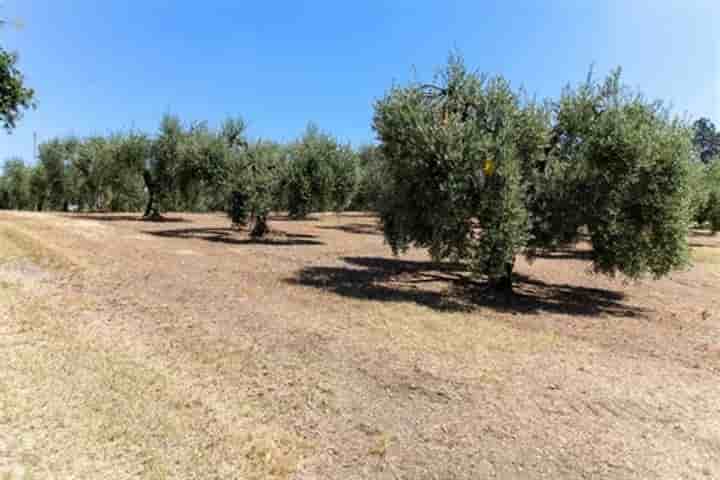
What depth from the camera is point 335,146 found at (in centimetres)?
2512

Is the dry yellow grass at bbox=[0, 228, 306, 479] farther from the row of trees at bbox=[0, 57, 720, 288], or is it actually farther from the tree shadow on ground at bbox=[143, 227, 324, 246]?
the tree shadow on ground at bbox=[143, 227, 324, 246]

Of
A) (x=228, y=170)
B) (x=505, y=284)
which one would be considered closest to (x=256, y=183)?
(x=228, y=170)

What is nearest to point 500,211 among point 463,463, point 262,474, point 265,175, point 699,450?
point 699,450

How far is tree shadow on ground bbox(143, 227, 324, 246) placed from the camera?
21500 mm

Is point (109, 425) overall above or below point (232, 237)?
below

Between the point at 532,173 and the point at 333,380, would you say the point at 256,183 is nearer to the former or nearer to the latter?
the point at 532,173

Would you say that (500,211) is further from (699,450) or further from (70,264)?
(70,264)

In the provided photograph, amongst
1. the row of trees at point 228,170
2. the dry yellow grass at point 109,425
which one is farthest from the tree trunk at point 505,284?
the dry yellow grass at point 109,425

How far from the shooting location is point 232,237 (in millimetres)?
23078

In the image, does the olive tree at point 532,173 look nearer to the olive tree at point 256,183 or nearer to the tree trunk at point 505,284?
the tree trunk at point 505,284

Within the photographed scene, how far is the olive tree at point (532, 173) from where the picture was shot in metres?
11.1

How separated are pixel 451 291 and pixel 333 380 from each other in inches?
293

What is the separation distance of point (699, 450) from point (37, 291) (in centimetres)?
1213

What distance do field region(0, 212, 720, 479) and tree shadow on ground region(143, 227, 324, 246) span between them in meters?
8.82
